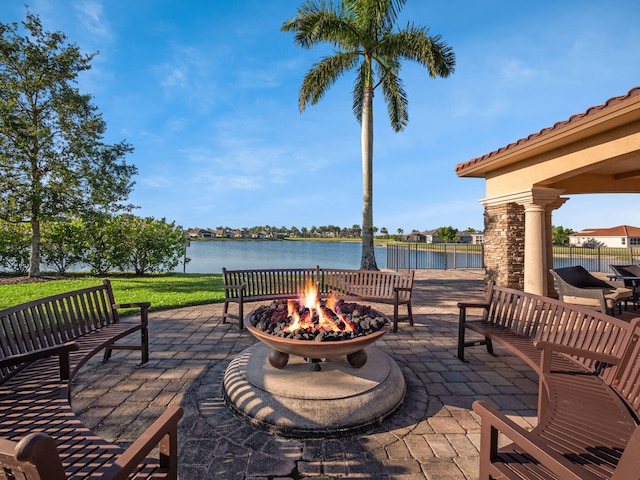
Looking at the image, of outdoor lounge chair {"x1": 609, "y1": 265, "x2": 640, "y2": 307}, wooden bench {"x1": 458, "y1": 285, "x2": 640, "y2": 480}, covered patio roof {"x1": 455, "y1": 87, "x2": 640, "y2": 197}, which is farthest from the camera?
outdoor lounge chair {"x1": 609, "y1": 265, "x2": 640, "y2": 307}

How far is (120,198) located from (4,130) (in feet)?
13.0

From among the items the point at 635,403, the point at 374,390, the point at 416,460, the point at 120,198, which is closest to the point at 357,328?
the point at 374,390

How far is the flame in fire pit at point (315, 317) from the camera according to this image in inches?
129

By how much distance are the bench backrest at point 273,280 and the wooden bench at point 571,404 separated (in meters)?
3.85

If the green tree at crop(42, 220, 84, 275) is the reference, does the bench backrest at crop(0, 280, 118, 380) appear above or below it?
below

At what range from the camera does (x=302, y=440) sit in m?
2.57

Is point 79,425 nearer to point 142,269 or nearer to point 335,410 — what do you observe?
point 335,410

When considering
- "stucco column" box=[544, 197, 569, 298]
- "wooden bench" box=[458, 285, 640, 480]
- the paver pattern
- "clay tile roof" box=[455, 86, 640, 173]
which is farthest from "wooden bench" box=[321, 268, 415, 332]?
"stucco column" box=[544, 197, 569, 298]

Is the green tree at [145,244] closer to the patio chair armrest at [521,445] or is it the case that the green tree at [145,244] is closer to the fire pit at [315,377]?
the fire pit at [315,377]

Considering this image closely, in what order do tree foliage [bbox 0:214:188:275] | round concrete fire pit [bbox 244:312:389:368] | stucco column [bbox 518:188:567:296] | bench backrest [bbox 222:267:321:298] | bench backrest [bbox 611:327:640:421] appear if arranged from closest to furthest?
bench backrest [bbox 611:327:640:421] → round concrete fire pit [bbox 244:312:389:368] → bench backrest [bbox 222:267:321:298] → stucco column [bbox 518:188:567:296] → tree foliage [bbox 0:214:188:275]

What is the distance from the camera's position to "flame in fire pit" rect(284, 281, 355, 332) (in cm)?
327

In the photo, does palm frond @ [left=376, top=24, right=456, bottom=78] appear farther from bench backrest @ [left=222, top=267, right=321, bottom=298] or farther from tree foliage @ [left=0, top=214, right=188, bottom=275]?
tree foliage @ [left=0, top=214, right=188, bottom=275]

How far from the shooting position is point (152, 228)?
43.6 ft

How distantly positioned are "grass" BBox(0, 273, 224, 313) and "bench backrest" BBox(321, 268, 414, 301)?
330 cm
